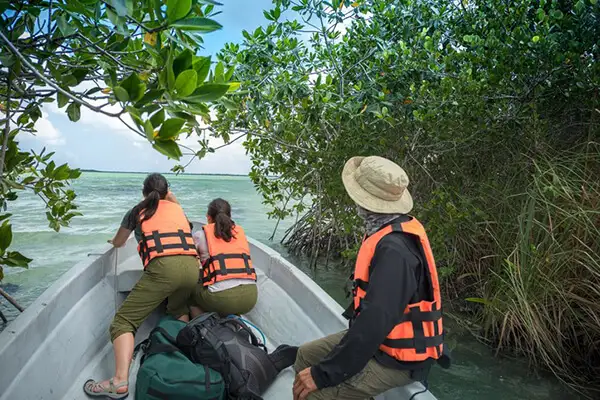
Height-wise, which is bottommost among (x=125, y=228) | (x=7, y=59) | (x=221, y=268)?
(x=221, y=268)

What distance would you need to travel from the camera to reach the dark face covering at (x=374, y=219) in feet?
5.43

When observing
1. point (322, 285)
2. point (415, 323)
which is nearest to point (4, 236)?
point (415, 323)

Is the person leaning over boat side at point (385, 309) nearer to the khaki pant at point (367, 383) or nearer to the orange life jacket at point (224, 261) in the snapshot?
the khaki pant at point (367, 383)

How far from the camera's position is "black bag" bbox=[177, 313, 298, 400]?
6.66 ft

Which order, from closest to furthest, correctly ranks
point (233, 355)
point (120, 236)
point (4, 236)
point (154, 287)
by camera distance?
point (4, 236) → point (233, 355) → point (154, 287) → point (120, 236)

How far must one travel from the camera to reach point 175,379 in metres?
1.96

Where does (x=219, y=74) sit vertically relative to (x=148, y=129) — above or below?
above

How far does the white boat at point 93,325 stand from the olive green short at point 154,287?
267 millimetres

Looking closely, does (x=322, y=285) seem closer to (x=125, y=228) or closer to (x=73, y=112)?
(x=125, y=228)

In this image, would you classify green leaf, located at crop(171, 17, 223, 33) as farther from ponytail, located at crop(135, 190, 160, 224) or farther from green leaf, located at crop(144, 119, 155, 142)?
ponytail, located at crop(135, 190, 160, 224)

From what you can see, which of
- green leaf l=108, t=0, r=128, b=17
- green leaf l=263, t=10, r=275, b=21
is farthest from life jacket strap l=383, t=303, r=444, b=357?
green leaf l=263, t=10, r=275, b=21

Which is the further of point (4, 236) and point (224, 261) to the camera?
point (224, 261)

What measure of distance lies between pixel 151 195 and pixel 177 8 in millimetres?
1937

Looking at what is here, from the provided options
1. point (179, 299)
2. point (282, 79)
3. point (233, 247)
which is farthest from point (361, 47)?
point (179, 299)
